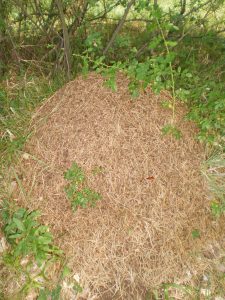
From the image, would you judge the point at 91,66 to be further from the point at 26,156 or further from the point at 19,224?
the point at 19,224

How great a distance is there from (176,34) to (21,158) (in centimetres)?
213

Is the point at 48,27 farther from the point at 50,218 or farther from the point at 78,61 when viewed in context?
the point at 50,218

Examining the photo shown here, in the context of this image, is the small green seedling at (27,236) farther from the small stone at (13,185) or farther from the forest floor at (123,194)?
the small stone at (13,185)

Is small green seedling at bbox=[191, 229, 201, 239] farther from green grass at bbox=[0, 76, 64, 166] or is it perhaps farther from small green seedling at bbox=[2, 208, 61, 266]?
green grass at bbox=[0, 76, 64, 166]

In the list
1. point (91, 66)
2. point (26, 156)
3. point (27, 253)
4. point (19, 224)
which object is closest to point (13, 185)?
point (26, 156)

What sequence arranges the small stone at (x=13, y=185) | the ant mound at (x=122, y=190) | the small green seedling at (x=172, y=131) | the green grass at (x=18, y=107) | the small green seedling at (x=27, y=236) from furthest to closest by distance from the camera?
1. the green grass at (x=18, y=107)
2. the small stone at (x=13, y=185)
3. the small green seedling at (x=172, y=131)
4. the ant mound at (x=122, y=190)
5. the small green seedling at (x=27, y=236)

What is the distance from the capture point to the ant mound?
85.7 inches

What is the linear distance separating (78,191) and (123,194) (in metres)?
0.34

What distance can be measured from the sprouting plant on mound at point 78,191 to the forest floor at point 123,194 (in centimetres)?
5

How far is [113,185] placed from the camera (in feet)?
7.32

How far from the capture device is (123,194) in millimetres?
2229

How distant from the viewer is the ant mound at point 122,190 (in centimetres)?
218

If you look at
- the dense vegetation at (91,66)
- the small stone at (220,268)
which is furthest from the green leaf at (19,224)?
the small stone at (220,268)

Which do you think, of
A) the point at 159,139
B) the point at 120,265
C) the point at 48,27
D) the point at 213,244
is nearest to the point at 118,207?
the point at 120,265
